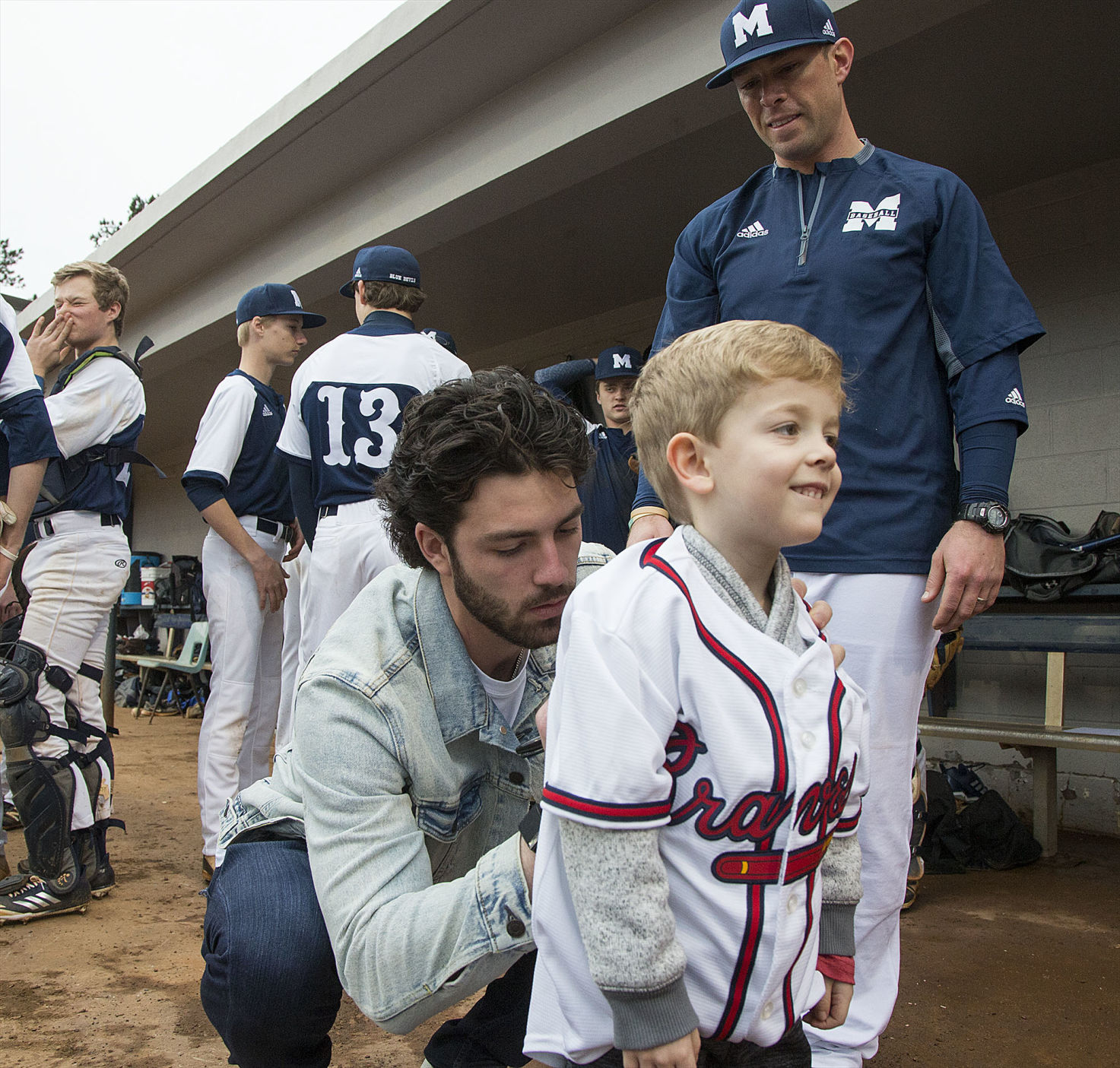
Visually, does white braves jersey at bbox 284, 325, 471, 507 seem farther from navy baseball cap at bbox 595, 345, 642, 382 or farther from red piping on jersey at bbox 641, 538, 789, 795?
red piping on jersey at bbox 641, 538, 789, 795

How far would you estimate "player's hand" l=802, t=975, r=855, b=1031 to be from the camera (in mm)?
1130

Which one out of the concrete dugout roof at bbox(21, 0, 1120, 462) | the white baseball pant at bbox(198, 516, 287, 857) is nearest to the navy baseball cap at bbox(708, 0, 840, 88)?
the concrete dugout roof at bbox(21, 0, 1120, 462)

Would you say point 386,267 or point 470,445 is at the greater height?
point 386,267

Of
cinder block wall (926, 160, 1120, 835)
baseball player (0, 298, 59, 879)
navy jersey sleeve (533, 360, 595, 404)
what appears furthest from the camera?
navy jersey sleeve (533, 360, 595, 404)

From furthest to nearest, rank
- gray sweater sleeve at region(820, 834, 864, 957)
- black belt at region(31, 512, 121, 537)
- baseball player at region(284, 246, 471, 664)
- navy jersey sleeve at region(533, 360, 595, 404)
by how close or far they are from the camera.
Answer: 1. navy jersey sleeve at region(533, 360, 595, 404)
2. black belt at region(31, 512, 121, 537)
3. baseball player at region(284, 246, 471, 664)
4. gray sweater sleeve at region(820, 834, 864, 957)

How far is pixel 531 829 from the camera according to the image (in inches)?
48.0

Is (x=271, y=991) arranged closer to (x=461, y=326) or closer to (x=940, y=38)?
(x=940, y=38)

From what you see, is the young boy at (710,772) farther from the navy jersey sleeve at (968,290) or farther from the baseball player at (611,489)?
the baseball player at (611,489)

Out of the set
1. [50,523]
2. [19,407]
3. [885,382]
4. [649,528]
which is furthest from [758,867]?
[50,523]

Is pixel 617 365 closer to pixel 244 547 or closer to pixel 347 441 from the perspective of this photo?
pixel 347 441

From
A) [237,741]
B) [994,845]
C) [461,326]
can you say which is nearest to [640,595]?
[237,741]

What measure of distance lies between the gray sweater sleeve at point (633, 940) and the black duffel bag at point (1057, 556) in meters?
3.63

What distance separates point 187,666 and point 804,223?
8.37 m

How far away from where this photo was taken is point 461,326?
25.0 feet
